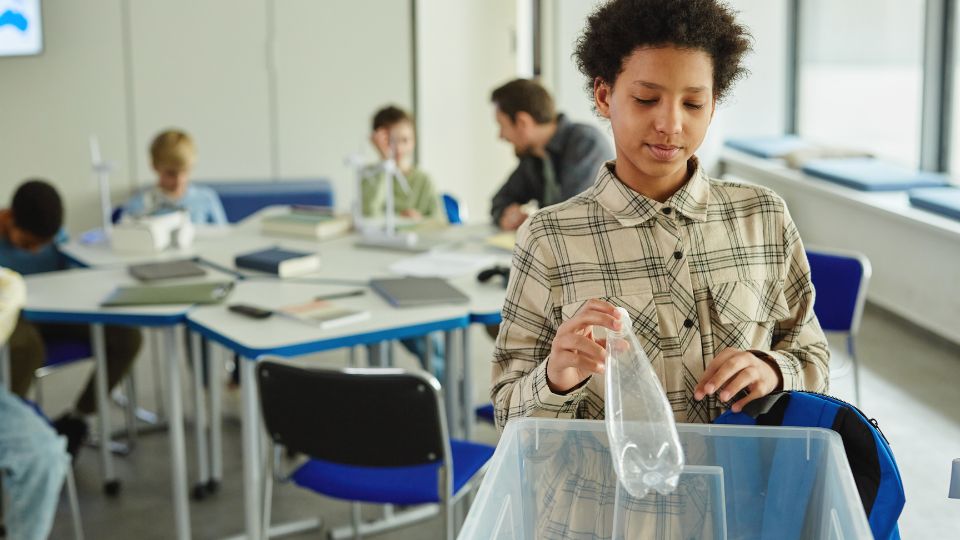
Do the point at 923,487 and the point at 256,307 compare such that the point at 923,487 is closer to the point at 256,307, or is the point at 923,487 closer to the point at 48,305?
the point at 256,307

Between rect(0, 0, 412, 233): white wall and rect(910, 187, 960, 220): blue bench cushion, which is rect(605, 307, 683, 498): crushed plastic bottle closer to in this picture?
rect(910, 187, 960, 220): blue bench cushion

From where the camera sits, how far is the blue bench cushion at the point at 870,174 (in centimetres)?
554

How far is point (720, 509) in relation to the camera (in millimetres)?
1151

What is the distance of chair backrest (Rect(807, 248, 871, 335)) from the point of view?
10.5 ft

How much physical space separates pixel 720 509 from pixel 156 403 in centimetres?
357

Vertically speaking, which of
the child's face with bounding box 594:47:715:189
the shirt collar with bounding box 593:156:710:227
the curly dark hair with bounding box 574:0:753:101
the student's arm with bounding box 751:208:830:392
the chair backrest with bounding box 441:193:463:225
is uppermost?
the curly dark hair with bounding box 574:0:753:101

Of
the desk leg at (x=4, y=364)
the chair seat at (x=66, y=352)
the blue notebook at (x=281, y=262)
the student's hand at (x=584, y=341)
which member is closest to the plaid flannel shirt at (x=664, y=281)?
the student's hand at (x=584, y=341)

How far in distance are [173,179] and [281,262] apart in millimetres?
1263

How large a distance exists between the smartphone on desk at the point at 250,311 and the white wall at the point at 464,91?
413 cm

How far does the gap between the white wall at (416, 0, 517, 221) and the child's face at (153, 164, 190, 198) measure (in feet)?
8.74

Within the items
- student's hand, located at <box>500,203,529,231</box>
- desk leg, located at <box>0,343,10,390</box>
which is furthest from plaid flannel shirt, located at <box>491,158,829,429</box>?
student's hand, located at <box>500,203,529,231</box>

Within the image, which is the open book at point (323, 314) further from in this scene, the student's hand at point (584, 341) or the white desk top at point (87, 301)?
the student's hand at point (584, 341)

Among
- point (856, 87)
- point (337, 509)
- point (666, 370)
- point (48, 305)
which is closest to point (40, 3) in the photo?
point (48, 305)

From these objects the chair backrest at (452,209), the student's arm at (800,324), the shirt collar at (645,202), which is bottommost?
the chair backrest at (452,209)
